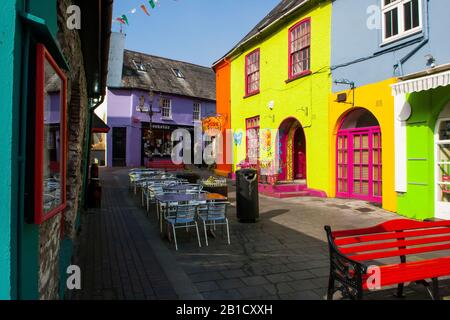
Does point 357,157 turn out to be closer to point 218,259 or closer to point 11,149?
point 218,259

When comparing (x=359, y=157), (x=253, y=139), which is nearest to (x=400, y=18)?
(x=359, y=157)

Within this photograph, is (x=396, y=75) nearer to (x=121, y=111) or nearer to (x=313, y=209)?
(x=313, y=209)

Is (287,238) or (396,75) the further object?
(396,75)

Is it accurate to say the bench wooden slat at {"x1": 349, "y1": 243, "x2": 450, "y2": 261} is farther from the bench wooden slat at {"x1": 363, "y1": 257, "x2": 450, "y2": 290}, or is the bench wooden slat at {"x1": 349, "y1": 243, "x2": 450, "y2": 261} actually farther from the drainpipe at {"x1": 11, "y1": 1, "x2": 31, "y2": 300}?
the drainpipe at {"x1": 11, "y1": 1, "x2": 31, "y2": 300}

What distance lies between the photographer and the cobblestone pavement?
4.07 metres

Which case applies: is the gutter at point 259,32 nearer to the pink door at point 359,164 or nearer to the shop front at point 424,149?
the pink door at point 359,164

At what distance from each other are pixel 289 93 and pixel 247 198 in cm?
683

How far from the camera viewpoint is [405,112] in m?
8.34

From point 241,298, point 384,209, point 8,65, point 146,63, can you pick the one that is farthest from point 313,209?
point 146,63

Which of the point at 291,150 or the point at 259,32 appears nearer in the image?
the point at 291,150

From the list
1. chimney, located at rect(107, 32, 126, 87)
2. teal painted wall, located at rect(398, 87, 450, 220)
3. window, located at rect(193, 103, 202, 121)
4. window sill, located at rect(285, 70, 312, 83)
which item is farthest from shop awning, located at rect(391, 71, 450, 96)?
window, located at rect(193, 103, 202, 121)

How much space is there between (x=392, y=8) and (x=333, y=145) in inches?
167

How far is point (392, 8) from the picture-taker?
891cm

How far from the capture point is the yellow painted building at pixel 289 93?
1161cm
